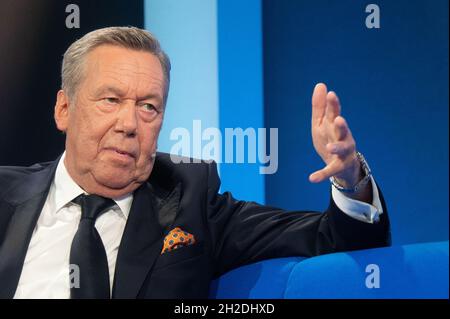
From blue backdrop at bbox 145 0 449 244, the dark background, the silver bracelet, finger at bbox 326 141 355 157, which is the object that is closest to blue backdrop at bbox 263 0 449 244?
blue backdrop at bbox 145 0 449 244

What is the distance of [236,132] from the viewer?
2008 mm

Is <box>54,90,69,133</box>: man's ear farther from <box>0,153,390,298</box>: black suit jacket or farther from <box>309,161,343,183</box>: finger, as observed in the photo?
<box>309,161,343,183</box>: finger

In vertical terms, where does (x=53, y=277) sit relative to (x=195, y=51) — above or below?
below

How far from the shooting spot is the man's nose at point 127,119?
1.59 metres

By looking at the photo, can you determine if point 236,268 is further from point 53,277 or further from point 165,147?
point 165,147

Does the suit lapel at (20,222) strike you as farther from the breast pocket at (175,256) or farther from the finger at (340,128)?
the finger at (340,128)

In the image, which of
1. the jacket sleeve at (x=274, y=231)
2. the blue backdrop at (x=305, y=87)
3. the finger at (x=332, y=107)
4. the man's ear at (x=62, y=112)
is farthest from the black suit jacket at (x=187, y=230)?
the blue backdrop at (x=305, y=87)

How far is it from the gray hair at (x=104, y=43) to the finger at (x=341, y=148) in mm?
557

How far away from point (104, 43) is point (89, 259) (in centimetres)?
54

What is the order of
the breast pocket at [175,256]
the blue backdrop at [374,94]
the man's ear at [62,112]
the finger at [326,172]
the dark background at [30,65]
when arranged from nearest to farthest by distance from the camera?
the finger at [326,172], the breast pocket at [175,256], the man's ear at [62,112], the blue backdrop at [374,94], the dark background at [30,65]

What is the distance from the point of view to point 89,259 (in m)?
1.48

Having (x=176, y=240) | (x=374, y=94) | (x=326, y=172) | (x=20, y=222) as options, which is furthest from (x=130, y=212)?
(x=374, y=94)
